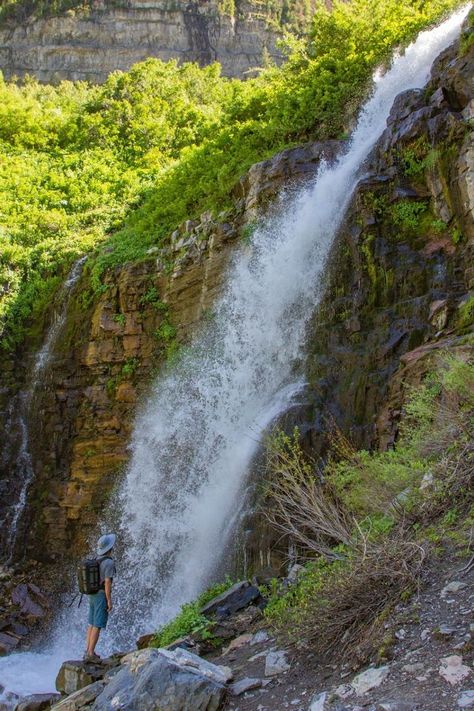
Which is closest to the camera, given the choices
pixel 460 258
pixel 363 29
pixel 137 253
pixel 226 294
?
pixel 460 258

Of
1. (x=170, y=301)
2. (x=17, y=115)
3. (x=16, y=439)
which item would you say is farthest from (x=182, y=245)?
(x=17, y=115)

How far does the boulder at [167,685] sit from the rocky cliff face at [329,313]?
407 cm

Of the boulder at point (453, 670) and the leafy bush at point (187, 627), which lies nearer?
the boulder at point (453, 670)

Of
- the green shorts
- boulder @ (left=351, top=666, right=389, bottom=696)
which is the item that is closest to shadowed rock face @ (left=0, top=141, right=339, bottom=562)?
the green shorts

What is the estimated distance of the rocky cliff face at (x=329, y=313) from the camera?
9.96 metres

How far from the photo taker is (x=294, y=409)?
1052 cm

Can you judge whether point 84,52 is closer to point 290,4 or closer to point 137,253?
point 290,4

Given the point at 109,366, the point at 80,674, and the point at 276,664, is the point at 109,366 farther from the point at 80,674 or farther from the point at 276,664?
the point at 276,664

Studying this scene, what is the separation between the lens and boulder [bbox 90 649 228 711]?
4.90 m

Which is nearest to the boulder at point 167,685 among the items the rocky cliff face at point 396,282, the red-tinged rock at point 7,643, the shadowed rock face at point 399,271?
the rocky cliff face at point 396,282

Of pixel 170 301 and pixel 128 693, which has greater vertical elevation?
pixel 170 301

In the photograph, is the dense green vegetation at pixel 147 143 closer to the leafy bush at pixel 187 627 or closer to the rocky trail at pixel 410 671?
the leafy bush at pixel 187 627

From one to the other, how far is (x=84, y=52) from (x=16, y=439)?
40363mm

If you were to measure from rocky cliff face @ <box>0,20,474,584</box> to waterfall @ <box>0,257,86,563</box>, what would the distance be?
0.26 meters
